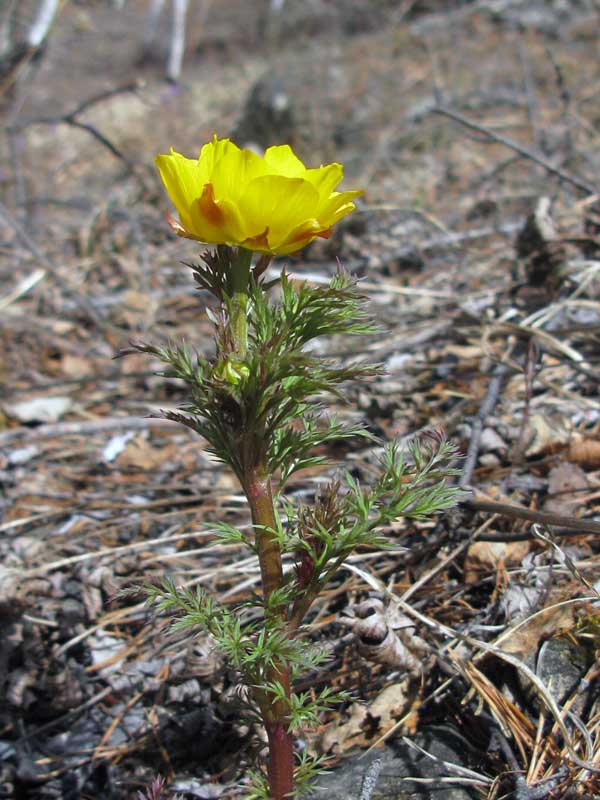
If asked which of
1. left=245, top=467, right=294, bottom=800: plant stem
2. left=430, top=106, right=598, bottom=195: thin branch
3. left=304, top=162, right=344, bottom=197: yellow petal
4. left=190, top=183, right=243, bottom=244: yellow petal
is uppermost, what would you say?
left=430, top=106, right=598, bottom=195: thin branch

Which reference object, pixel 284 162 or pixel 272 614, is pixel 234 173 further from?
pixel 272 614

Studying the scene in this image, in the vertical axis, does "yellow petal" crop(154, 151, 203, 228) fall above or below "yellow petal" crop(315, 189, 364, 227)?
above

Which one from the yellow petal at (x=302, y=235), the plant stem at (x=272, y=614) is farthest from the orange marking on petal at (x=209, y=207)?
the plant stem at (x=272, y=614)

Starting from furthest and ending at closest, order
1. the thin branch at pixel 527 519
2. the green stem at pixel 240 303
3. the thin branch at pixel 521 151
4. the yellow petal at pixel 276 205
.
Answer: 1. the thin branch at pixel 521 151
2. the thin branch at pixel 527 519
3. the green stem at pixel 240 303
4. the yellow petal at pixel 276 205

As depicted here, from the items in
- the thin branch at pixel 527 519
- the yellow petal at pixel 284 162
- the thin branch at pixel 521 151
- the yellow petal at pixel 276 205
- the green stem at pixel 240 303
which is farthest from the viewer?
the thin branch at pixel 521 151

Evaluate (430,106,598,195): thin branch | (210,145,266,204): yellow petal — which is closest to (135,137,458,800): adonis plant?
(210,145,266,204): yellow petal

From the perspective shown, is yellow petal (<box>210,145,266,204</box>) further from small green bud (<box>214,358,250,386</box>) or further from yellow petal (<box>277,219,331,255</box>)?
small green bud (<box>214,358,250,386</box>)

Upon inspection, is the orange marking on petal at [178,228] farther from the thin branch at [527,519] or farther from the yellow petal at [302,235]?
the thin branch at [527,519]
